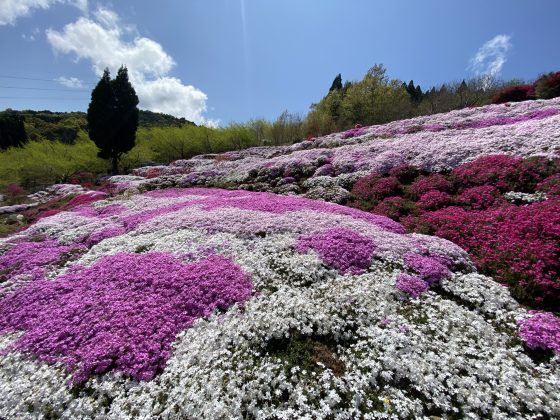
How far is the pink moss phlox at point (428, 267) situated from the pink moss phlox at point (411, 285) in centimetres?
32

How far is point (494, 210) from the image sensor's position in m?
11.8

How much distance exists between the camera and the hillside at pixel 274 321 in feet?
17.6

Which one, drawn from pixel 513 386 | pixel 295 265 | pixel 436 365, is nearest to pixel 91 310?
pixel 295 265

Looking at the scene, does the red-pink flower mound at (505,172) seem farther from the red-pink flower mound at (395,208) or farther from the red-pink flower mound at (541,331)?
the red-pink flower mound at (541,331)

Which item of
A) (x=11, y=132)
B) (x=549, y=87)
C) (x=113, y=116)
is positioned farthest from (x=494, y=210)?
(x=11, y=132)

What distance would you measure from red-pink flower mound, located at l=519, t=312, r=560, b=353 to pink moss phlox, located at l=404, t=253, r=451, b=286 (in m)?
2.14

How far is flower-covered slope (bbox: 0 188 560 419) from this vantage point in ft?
17.5

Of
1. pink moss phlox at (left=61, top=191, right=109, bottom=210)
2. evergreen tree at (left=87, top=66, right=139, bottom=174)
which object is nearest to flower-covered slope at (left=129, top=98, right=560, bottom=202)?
pink moss phlox at (left=61, top=191, right=109, bottom=210)

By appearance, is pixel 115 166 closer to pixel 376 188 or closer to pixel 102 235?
pixel 102 235

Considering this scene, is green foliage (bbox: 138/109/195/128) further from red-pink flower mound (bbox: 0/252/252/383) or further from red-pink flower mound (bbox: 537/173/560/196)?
red-pink flower mound (bbox: 537/173/560/196)

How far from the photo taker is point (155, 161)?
47719 mm

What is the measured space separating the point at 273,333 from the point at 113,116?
40916mm

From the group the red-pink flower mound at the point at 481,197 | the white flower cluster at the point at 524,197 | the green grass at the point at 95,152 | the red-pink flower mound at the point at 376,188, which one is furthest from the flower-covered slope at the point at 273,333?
the green grass at the point at 95,152

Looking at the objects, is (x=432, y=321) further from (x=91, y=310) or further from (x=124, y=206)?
(x=124, y=206)
